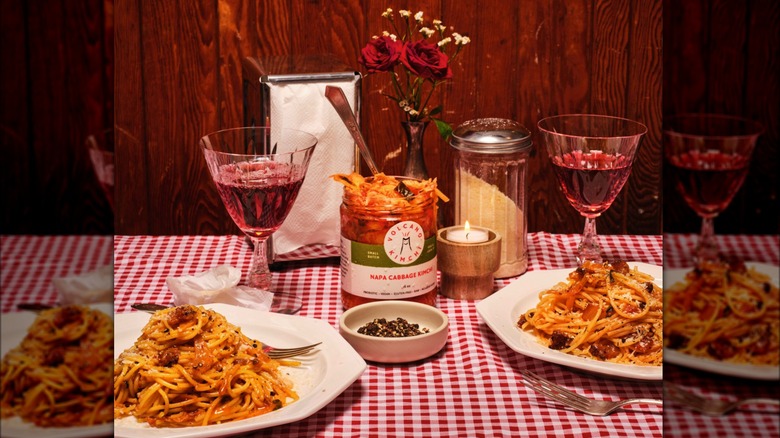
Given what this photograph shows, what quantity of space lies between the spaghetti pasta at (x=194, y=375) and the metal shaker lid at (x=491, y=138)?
584mm

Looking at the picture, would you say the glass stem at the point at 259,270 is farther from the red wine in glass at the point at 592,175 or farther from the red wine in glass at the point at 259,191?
the red wine in glass at the point at 592,175

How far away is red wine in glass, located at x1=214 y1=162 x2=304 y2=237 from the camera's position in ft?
4.96

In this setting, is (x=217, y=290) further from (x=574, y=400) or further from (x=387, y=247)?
(x=574, y=400)

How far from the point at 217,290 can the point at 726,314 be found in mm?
1245

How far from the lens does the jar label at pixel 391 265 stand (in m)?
1.44

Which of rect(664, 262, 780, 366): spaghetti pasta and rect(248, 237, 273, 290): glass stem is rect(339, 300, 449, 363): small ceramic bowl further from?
rect(664, 262, 780, 366): spaghetti pasta

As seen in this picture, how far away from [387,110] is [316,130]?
60 cm

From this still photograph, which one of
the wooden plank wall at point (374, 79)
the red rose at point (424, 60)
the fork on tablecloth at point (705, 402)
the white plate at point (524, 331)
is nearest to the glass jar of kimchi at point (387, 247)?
the white plate at point (524, 331)

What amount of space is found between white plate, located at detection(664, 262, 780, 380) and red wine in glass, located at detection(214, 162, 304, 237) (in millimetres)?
1191

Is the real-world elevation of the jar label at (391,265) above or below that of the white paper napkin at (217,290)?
above

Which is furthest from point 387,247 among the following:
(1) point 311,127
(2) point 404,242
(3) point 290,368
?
(1) point 311,127

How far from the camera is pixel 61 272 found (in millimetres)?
332

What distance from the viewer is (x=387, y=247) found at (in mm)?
1434

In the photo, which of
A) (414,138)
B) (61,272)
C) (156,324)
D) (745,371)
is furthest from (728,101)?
(414,138)
